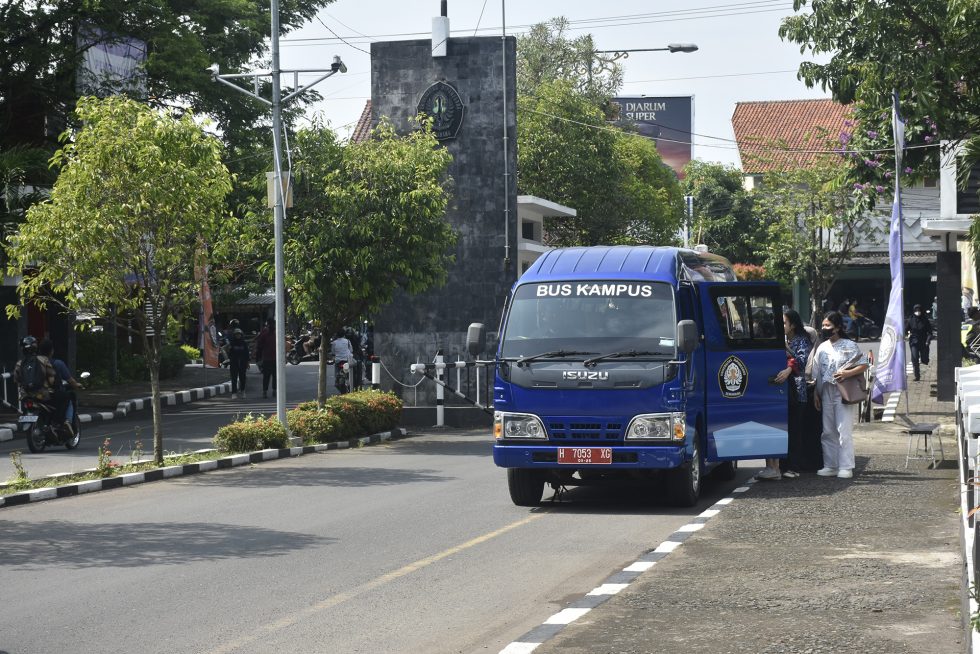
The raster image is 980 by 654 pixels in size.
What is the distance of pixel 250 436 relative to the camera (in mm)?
21141

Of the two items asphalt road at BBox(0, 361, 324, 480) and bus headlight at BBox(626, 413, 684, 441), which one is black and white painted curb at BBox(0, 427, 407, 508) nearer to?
asphalt road at BBox(0, 361, 324, 480)

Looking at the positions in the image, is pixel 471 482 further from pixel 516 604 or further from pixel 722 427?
pixel 516 604

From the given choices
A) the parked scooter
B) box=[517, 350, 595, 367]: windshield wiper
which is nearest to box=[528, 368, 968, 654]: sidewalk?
box=[517, 350, 595, 367]: windshield wiper

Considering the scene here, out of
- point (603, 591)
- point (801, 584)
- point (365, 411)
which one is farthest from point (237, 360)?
point (801, 584)

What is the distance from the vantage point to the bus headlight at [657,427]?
13.1 meters

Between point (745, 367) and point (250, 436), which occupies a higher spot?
point (745, 367)

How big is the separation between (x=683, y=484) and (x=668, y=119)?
81302 mm

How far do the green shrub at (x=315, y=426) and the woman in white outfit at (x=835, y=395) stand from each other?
396 inches

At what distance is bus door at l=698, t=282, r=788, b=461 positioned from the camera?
47.9 feet

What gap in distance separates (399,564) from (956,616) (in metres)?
4.34

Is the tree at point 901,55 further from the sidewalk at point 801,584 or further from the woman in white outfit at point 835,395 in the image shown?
the sidewalk at point 801,584

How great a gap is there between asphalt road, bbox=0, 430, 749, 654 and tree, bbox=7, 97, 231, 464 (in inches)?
132

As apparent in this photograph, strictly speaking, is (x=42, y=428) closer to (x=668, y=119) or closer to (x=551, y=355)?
(x=551, y=355)

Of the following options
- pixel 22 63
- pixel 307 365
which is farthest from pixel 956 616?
pixel 307 365
